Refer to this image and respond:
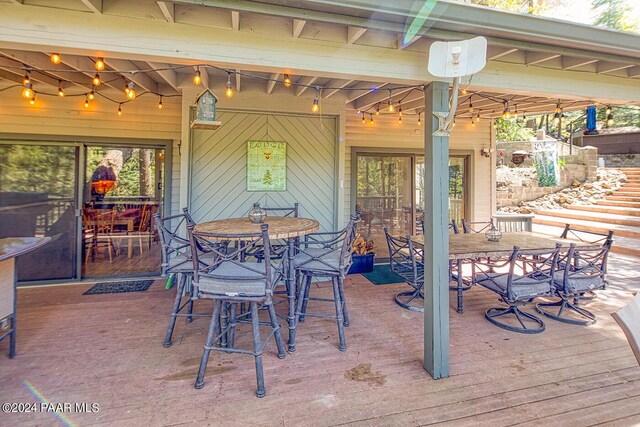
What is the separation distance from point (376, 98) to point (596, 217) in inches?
313

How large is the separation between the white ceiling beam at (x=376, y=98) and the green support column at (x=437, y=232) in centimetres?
180

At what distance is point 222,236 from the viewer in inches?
97.3

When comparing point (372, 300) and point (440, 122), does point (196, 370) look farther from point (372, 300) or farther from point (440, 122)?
point (440, 122)

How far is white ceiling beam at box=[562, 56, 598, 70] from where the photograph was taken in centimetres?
271

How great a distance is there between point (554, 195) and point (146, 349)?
1253cm

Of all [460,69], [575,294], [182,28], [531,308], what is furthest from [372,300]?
[182,28]

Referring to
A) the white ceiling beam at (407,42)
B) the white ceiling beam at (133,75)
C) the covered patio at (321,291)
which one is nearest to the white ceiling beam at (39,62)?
the covered patio at (321,291)

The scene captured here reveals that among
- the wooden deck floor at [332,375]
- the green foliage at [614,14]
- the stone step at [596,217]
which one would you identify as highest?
the green foliage at [614,14]

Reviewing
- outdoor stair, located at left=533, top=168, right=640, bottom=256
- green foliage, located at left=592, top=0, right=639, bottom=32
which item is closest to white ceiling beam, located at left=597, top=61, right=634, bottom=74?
outdoor stair, located at left=533, top=168, right=640, bottom=256

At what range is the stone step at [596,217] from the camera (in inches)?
319

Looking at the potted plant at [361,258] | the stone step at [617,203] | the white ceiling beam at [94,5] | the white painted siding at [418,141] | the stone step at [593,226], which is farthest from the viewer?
the stone step at [617,203]

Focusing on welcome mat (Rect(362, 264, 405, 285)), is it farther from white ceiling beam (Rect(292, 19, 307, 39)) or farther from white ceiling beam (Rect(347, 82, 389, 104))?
white ceiling beam (Rect(292, 19, 307, 39))

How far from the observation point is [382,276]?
5.04 meters

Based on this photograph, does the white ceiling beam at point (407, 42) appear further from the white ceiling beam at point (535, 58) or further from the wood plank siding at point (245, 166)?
the wood plank siding at point (245, 166)
